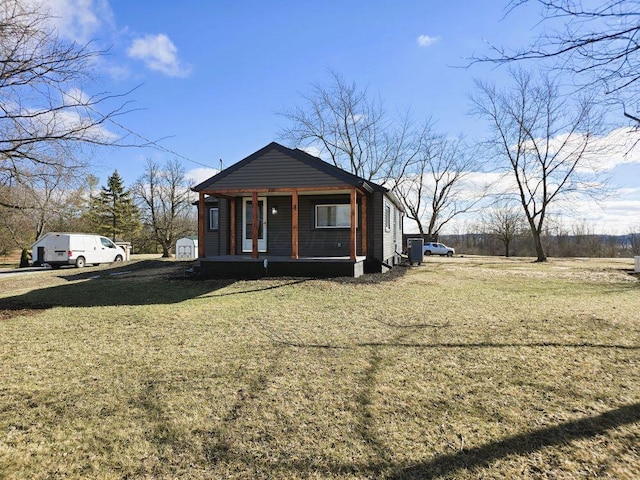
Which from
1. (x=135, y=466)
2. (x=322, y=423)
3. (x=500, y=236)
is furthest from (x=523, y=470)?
(x=500, y=236)

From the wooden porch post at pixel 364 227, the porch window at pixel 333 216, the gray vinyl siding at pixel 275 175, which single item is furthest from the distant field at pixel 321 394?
the porch window at pixel 333 216

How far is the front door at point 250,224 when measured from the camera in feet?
44.6

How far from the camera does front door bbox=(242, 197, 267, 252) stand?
13602 mm

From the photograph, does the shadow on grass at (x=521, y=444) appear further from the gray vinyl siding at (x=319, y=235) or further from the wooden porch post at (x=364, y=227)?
the gray vinyl siding at (x=319, y=235)

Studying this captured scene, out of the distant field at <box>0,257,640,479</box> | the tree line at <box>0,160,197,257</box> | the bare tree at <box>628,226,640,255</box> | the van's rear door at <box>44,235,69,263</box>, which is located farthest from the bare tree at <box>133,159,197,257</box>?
the bare tree at <box>628,226,640,255</box>

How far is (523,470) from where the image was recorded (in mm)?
2295

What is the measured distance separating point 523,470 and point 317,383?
6.05ft

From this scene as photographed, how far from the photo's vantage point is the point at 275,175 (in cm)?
1132

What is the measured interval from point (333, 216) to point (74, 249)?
1488 centimetres

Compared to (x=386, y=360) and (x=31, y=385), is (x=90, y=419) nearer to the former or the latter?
(x=31, y=385)

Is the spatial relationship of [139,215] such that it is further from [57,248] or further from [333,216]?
[333,216]

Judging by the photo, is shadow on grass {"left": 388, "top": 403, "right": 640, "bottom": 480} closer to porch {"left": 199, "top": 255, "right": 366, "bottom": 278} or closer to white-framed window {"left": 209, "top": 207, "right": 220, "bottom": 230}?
porch {"left": 199, "top": 255, "right": 366, "bottom": 278}

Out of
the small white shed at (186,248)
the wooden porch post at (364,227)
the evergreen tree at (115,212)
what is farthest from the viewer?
the evergreen tree at (115,212)

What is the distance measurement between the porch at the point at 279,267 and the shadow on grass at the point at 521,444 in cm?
816
